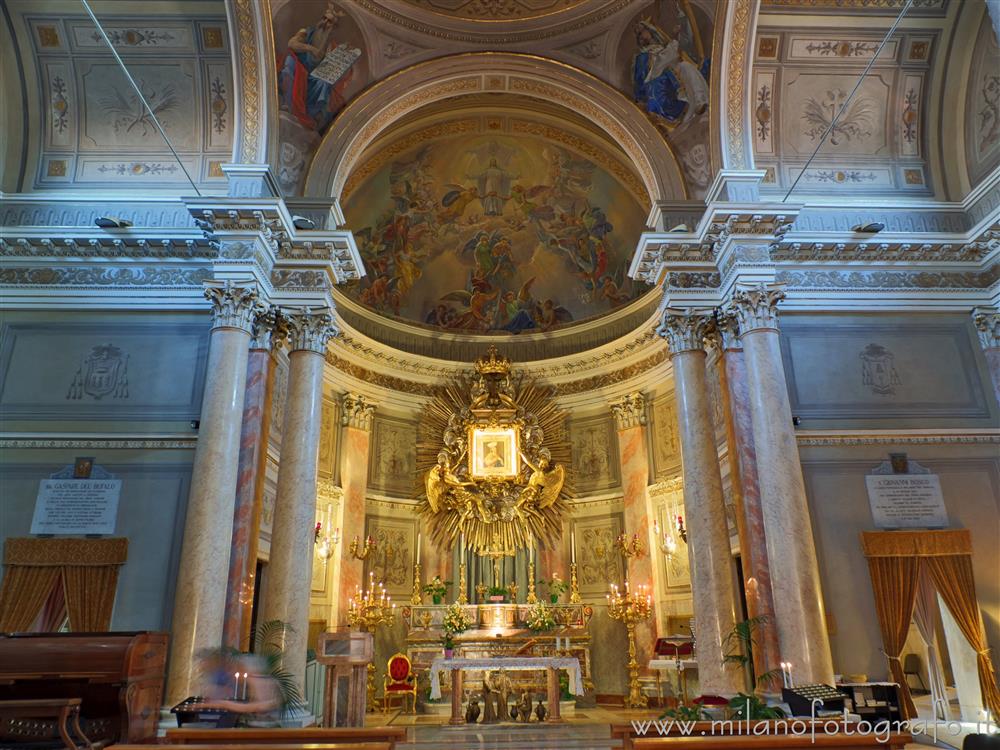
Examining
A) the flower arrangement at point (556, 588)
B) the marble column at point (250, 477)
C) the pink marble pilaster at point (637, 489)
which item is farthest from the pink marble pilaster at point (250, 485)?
the pink marble pilaster at point (637, 489)

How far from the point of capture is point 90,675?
701cm

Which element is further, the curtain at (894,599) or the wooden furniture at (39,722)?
the curtain at (894,599)

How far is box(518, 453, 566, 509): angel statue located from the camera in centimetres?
1638

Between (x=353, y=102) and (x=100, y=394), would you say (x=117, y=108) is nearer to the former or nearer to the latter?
(x=353, y=102)

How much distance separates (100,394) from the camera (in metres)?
10.6

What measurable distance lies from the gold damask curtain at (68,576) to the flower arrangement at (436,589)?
7089mm

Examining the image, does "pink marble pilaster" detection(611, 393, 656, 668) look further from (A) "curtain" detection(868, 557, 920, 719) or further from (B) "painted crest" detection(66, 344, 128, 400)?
(B) "painted crest" detection(66, 344, 128, 400)

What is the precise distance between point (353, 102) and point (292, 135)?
1.40 meters

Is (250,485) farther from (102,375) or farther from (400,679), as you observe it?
(400,679)

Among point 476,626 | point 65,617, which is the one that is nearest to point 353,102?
point 65,617

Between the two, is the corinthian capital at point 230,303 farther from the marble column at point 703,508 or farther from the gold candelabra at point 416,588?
the gold candelabra at point 416,588

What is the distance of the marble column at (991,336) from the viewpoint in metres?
10.9

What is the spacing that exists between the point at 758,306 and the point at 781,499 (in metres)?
2.80

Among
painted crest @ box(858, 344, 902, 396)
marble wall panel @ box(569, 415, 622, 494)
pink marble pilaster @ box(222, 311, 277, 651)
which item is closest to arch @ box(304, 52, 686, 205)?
pink marble pilaster @ box(222, 311, 277, 651)
